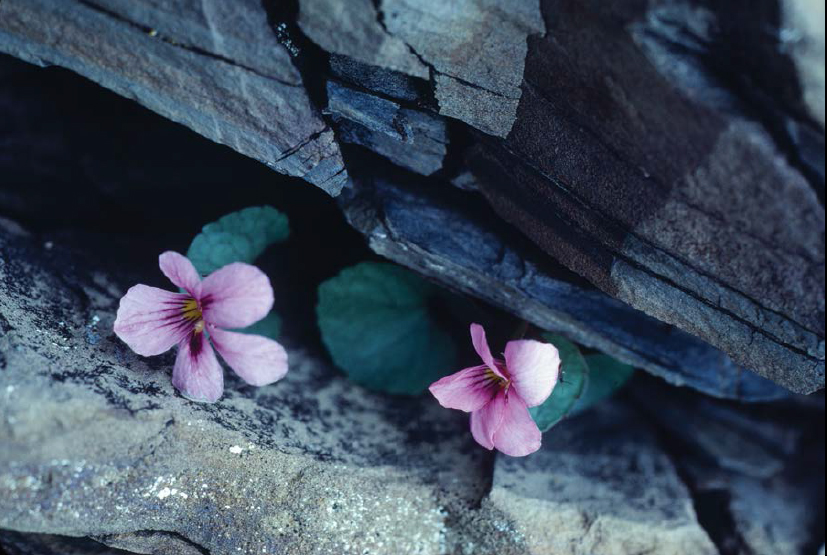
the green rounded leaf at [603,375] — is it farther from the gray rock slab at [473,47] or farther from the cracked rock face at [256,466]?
the gray rock slab at [473,47]

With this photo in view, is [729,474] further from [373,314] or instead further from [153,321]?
[153,321]

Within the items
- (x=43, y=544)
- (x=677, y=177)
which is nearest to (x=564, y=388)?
(x=677, y=177)

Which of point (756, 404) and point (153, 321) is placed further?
point (756, 404)

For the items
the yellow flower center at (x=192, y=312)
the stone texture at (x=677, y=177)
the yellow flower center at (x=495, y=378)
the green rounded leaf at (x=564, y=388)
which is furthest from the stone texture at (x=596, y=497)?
the yellow flower center at (x=192, y=312)

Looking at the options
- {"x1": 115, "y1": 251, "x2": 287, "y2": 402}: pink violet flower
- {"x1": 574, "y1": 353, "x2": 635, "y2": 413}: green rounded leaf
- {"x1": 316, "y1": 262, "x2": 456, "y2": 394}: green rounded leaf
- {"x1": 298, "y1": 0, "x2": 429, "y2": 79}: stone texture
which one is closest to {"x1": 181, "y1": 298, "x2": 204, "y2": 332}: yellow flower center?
{"x1": 115, "y1": 251, "x2": 287, "y2": 402}: pink violet flower

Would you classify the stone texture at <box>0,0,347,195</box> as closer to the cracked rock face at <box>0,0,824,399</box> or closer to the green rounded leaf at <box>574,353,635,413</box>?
the cracked rock face at <box>0,0,824,399</box>

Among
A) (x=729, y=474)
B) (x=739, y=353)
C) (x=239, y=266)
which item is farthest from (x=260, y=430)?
(x=729, y=474)

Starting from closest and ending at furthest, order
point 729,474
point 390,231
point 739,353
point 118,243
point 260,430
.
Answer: point 739,353
point 260,430
point 390,231
point 118,243
point 729,474
